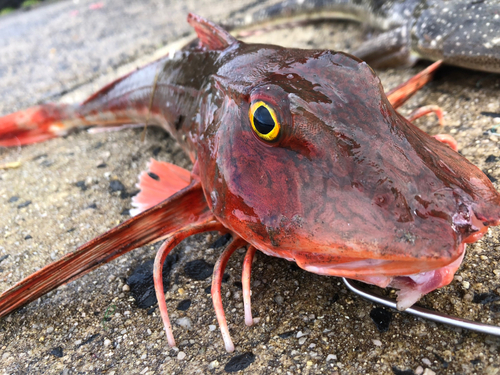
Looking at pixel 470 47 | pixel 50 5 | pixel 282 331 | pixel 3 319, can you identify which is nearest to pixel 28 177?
pixel 3 319

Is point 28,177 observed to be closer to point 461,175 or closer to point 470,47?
point 461,175

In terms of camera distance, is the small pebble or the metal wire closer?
the metal wire

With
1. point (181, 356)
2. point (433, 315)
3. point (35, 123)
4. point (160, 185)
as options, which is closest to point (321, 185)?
point (433, 315)

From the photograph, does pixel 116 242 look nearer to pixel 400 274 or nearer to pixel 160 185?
pixel 160 185

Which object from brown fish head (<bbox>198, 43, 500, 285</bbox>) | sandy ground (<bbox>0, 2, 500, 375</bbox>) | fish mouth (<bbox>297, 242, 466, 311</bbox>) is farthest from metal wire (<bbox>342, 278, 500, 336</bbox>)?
brown fish head (<bbox>198, 43, 500, 285</bbox>)

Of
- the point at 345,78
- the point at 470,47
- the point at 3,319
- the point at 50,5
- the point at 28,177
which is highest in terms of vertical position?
the point at 50,5

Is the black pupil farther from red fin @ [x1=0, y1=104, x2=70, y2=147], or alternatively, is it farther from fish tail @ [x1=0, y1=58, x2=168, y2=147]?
red fin @ [x1=0, y1=104, x2=70, y2=147]

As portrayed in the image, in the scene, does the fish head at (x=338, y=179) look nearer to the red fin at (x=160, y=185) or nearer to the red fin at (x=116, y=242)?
the red fin at (x=116, y=242)

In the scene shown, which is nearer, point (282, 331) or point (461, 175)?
point (461, 175)
